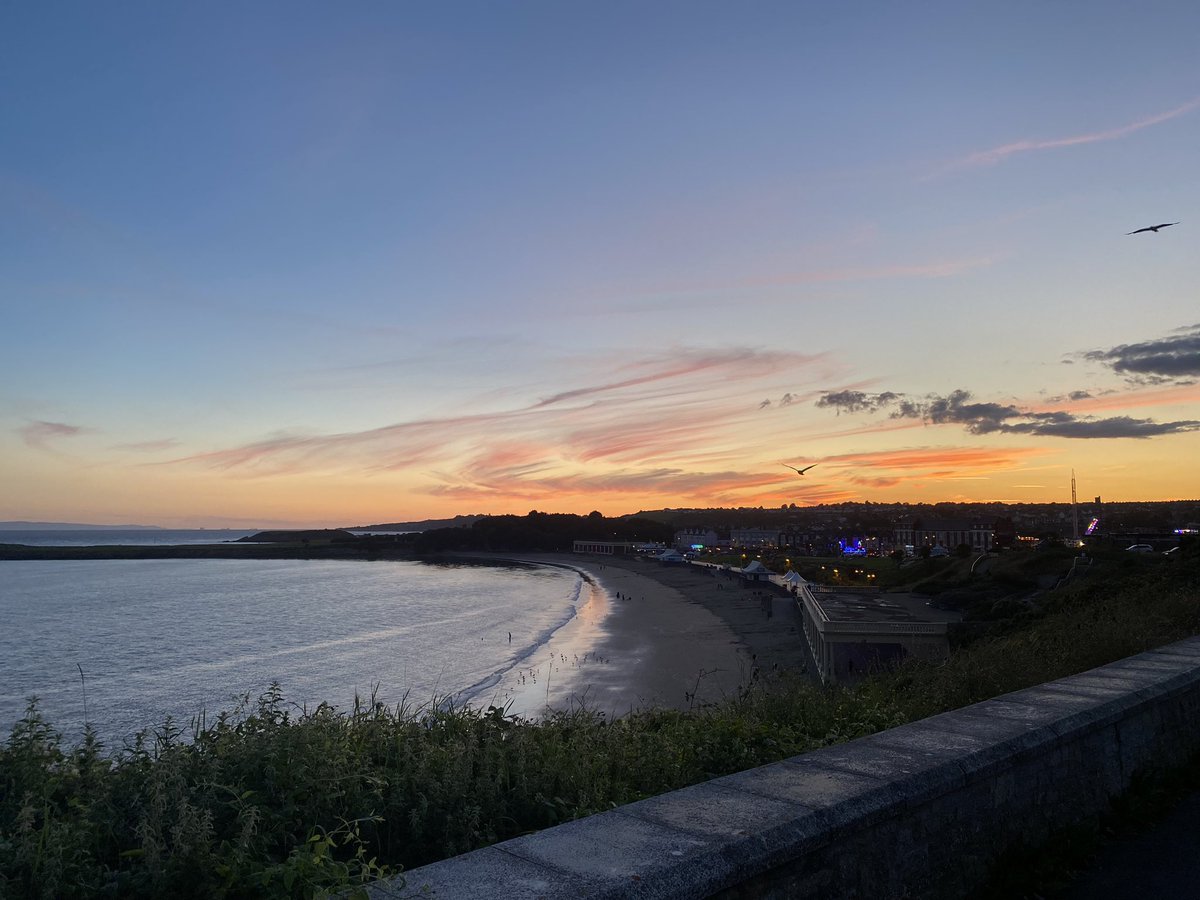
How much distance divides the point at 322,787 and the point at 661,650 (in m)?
42.1

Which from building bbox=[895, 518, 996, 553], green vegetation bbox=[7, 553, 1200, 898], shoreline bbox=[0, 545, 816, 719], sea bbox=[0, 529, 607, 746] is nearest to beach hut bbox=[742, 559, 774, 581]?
shoreline bbox=[0, 545, 816, 719]

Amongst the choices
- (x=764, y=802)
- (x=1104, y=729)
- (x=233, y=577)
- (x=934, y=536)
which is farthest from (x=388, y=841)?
(x=934, y=536)

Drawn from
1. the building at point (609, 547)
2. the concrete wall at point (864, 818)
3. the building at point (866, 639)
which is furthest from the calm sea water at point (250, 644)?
the building at point (609, 547)

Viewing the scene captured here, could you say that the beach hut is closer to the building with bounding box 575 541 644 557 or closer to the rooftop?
the rooftop

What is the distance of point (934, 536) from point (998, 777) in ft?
530

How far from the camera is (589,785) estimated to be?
419cm

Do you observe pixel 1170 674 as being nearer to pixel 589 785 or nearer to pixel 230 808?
pixel 589 785

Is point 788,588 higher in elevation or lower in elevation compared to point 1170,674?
lower

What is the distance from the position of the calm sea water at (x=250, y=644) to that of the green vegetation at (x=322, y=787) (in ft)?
5.53

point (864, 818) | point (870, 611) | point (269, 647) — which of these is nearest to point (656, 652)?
point (870, 611)

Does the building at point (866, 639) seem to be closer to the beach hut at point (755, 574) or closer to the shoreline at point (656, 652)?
the shoreline at point (656, 652)

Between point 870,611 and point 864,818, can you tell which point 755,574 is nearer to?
point 870,611

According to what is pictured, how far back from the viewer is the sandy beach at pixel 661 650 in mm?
29812

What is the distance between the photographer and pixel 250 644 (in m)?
48.8
